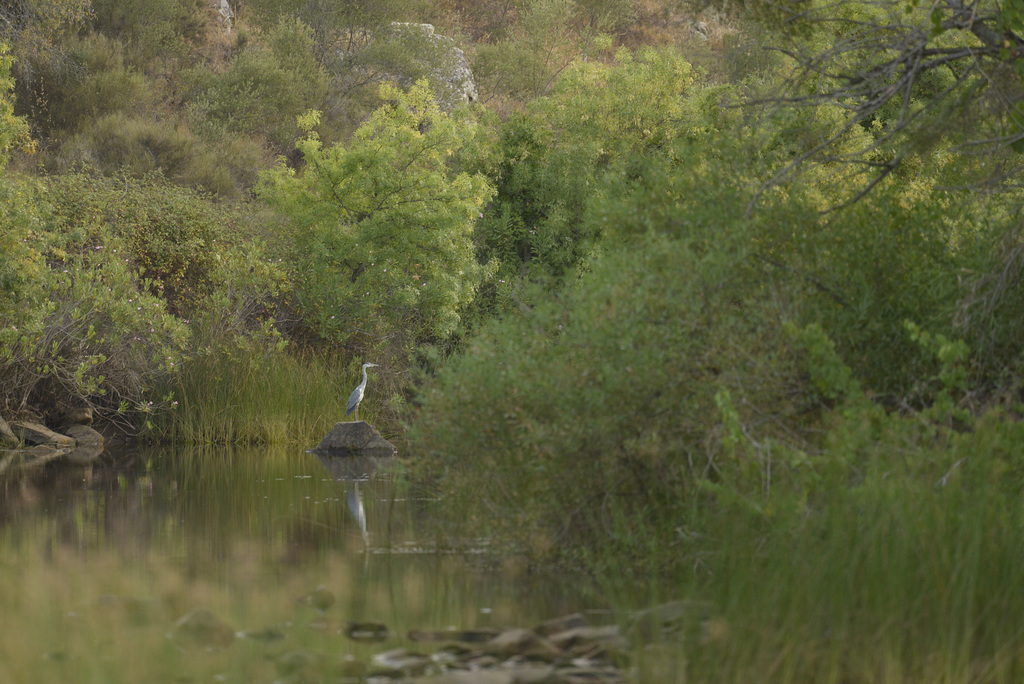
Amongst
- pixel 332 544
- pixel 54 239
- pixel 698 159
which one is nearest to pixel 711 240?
pixel 698 159

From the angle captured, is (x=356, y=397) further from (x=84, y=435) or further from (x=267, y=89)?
(x=267, y=89)

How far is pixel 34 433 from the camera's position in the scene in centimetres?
1866

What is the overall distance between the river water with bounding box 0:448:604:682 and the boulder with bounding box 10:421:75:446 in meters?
4.48

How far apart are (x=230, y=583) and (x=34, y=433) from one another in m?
→ 11.2

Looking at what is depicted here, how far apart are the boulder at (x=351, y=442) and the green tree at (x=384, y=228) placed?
267cm

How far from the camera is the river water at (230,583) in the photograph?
22.5 ft

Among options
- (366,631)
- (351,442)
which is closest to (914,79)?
(366,631)

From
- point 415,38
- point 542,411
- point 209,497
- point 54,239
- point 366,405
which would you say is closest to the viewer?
point 542,411

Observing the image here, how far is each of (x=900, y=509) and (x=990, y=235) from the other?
11.4ft

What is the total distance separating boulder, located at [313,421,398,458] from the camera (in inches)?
755

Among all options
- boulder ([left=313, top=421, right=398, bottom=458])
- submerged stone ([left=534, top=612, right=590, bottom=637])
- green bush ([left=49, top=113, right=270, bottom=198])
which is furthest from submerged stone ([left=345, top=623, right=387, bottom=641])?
green bush ([left=49, top=113, right=270, bottom=198])

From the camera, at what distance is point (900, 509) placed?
6.50 m

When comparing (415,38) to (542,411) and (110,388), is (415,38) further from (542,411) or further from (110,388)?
(542,411)

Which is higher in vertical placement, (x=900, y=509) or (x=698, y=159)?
(x=698, y=159)
